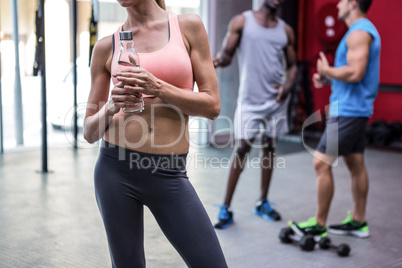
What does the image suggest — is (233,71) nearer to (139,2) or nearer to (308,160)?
(308,160)

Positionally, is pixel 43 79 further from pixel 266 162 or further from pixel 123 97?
pixel 123 97

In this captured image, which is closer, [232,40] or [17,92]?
[232,40]

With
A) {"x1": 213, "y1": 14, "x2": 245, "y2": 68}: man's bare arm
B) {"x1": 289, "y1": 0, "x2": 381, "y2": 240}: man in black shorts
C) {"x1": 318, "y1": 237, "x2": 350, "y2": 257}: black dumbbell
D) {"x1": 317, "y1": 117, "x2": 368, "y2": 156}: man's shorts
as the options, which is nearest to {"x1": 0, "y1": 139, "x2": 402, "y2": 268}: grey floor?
{"x1": 318, "y1": 237, "x2": 350, "y2": 257}: black dumbbell

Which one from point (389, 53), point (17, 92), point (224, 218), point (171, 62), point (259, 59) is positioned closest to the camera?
point (171, 62)

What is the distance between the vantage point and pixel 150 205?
1608 mm

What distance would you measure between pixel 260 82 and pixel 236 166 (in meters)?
0.63

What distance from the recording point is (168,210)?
61.9 inches

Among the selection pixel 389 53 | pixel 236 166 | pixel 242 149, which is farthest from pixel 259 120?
pixel 389 53

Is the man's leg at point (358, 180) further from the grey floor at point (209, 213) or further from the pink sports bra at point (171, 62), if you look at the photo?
the pink sports bra at point (171, 62)

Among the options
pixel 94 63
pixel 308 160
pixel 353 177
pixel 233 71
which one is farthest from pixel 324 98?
pixel 94 63

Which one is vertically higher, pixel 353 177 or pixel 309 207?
pixel 353 177

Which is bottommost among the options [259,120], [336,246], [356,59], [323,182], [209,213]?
[209,213]

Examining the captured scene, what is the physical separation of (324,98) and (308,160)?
6.67ft

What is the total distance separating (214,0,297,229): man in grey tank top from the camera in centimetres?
365
